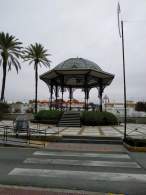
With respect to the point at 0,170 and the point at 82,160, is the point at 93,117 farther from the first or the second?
the point at 0,170

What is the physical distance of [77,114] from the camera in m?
33.4

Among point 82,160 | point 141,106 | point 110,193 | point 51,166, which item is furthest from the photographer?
point 141,106

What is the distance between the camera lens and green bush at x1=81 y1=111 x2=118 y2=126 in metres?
32.2

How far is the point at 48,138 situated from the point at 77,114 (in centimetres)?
1426

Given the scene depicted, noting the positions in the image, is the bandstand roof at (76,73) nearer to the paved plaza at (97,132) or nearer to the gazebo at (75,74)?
the gazebo at (75,74)

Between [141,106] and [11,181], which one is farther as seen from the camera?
[141,106]

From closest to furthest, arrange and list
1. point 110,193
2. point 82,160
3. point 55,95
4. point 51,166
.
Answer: point 110,193
point 51,166
point 82,160
point 55,95

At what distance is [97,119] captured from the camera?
106 ft

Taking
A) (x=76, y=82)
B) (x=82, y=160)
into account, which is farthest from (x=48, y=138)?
(x=76, y=82)

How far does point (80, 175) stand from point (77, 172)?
1.46 feet

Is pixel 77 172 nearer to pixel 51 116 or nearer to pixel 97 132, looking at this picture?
pixel 97 132

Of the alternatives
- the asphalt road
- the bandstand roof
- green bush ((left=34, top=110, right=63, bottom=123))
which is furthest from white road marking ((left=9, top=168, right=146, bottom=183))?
the bandstand roof

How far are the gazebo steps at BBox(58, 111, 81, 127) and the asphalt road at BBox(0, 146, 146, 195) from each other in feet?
58.2

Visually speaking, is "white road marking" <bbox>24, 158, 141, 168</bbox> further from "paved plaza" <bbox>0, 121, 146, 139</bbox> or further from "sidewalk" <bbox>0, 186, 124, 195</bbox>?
"paved plaza" <bbox>0, 121, 146, 139</bbox>
